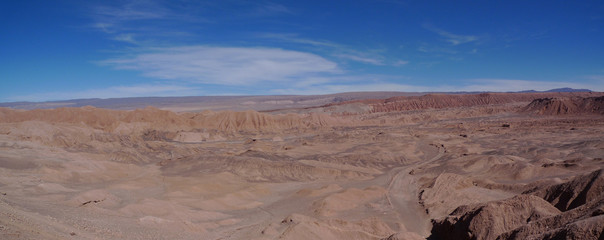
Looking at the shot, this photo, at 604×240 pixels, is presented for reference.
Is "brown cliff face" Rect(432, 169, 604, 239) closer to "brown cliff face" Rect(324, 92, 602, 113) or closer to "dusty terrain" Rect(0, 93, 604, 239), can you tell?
"dusty terrain" Rect(0, 93, 604, 239)

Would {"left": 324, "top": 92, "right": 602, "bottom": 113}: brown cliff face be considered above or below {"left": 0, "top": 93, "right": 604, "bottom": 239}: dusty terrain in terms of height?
above

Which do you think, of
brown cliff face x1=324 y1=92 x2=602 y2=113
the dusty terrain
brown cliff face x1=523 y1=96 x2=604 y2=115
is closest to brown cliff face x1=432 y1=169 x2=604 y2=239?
the dusty terrain

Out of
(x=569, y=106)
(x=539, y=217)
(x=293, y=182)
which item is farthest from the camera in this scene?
(x=569, y=106)

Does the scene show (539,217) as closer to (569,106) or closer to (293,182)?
(293,182)

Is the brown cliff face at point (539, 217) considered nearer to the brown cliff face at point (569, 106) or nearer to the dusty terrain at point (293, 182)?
the dusty terrain at point (293, 182)

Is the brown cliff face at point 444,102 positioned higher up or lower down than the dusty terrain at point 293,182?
higher up

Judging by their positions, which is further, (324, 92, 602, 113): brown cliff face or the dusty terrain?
(324, 92, 602, 113): brown cliff face

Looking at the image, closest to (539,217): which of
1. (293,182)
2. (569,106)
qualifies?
(293,182)

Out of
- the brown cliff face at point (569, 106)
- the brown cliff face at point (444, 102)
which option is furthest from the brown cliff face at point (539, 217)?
the brown cliff face at point (444, 102)
